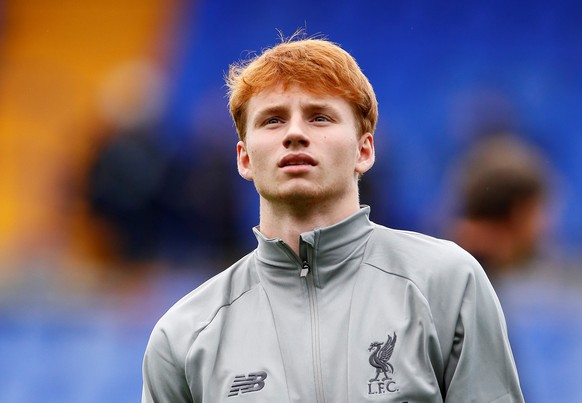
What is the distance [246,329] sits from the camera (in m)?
2.19

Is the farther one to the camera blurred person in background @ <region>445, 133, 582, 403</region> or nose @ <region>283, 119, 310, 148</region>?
blurred person in background @ <region>445, 133, 582, 403</region>

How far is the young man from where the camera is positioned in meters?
2.04

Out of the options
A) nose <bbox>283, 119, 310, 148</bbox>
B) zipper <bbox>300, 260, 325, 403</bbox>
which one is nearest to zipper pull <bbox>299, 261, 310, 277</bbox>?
zipper <bbox>300, 260, 325, 403</bbox>

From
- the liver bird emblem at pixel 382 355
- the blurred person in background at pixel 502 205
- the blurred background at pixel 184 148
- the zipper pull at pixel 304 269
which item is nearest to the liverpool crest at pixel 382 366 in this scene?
the liver bird emblem at pixel 382 355

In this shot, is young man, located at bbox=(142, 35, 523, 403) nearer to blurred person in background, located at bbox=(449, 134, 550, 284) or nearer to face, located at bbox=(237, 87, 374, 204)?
face, located at bbox=(237, 87, 374, 204)

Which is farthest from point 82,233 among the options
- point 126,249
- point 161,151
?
point 161,151

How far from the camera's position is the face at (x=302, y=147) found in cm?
218

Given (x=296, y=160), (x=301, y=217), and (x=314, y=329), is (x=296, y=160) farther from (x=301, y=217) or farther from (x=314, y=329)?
(x=314, y=329)

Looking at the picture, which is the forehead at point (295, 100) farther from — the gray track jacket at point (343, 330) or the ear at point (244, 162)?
the gray track jacket at point (343, 330)

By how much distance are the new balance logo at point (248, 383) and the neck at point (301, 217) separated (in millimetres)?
276

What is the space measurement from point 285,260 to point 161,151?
2475 mm

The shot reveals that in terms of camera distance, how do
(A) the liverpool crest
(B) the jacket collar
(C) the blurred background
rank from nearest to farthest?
(A) the liverpool crest, (B) the jacket collar, (C) the blurred background

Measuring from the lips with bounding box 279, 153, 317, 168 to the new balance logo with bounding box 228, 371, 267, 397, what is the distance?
43 centimetres

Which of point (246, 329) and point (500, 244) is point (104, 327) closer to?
point (500, 244)
